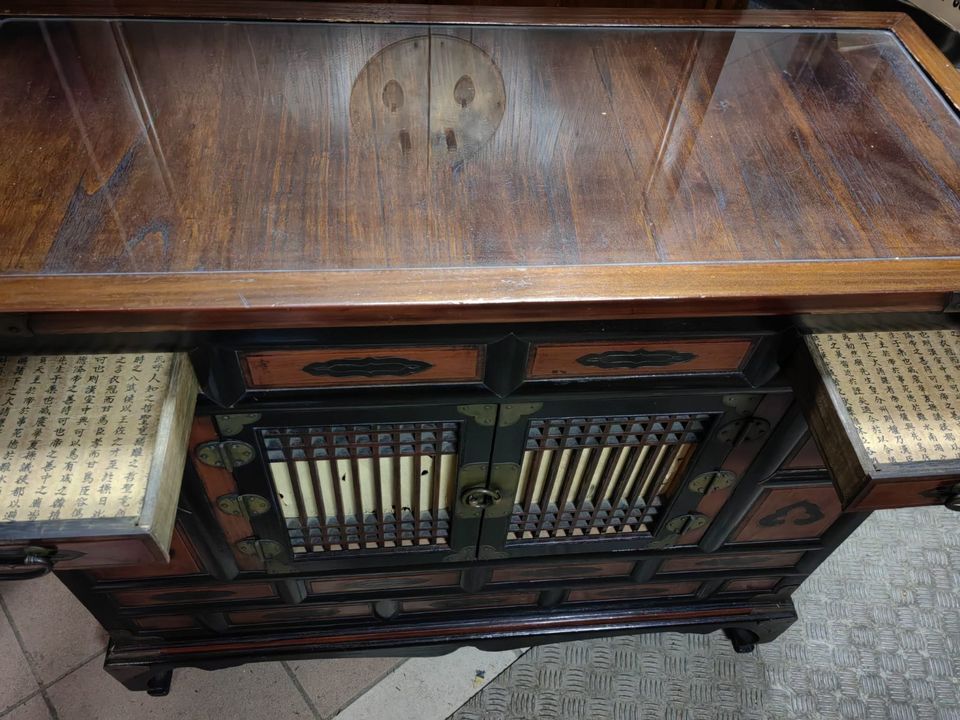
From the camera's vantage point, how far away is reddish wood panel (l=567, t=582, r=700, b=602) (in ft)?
4.48

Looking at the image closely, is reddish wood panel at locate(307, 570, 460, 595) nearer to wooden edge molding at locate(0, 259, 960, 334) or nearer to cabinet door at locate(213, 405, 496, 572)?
cabinet door at locate(213, 405, 496, 572)

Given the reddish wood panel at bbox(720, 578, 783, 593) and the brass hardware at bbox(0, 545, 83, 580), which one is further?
the reddish wood panel at bbox(720, 578, 783, 593)

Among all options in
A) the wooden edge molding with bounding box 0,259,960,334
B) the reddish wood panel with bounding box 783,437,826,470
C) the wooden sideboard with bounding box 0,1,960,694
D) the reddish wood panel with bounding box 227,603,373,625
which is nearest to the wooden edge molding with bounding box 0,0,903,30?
the wooden sideboard with bounding box 0,1,960,694

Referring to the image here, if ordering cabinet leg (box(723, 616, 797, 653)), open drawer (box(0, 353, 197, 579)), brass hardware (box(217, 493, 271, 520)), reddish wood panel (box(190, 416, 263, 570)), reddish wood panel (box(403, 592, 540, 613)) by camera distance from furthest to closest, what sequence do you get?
cabinet leg (box(723, 616, 797, 653)), reddish wood panel (box(403, 592, 540, 613)), brass hardware (box(217, 493, 271, 520)), reddish wood panel (box(190, 416, 263, 570)), open drawer (box(0, 353, 197, 579))

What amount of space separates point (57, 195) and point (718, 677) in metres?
1.40

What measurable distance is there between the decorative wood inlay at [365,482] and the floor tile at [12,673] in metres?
0.70

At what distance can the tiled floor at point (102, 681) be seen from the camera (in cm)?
139

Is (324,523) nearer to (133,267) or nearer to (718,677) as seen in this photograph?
(133,267)

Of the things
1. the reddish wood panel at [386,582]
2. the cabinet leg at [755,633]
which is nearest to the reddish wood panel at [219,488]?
the reddish wood panel at [386,582]

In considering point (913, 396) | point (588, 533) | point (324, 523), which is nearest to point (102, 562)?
point (324, 523)

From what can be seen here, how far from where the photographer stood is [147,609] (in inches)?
47.5

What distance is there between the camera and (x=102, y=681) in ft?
4.68

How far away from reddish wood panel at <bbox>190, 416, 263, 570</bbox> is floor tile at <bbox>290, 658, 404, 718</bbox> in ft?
1.38

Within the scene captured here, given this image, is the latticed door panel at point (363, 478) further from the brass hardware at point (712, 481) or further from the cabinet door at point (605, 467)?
the brass hardware at point (712, 481)
